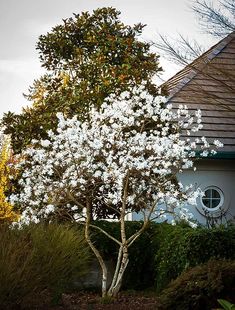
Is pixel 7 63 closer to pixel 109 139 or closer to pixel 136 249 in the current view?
pixel 109 139

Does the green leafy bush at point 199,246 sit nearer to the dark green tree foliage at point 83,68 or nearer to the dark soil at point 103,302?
the dark soil at point 103,302

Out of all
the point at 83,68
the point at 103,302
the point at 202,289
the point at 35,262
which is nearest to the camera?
the point at 202,289

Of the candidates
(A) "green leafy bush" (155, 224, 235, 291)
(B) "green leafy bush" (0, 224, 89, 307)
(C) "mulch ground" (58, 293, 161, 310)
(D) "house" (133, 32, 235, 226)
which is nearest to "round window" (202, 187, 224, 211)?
(D) "house" (133, 32, 235, 226)

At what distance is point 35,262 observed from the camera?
8.50 m

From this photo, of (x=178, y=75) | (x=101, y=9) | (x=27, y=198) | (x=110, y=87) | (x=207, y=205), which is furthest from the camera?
(x=178, y=75)

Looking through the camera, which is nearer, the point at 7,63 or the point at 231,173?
the point at 7,63

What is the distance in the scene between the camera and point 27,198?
500 inches

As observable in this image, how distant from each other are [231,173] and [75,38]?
5.42m

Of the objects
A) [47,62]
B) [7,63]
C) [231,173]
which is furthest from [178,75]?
[7,63]

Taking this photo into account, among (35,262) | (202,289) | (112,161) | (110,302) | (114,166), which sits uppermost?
(112,161)

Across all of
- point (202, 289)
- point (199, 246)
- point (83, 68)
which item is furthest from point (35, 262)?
point (83, 68)

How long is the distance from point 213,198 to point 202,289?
8.71m

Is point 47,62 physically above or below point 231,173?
above

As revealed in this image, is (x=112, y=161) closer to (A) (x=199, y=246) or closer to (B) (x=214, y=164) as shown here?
(A) (x=199, y=246)
